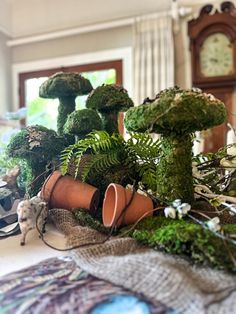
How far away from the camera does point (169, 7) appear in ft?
9.04

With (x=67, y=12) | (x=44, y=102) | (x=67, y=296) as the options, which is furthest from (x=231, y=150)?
(x=67, y=12)

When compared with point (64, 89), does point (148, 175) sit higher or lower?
lower

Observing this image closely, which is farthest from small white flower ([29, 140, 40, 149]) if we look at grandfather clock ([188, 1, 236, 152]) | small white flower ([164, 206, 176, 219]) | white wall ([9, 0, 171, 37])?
white wall ([9, 0, 171, 37])

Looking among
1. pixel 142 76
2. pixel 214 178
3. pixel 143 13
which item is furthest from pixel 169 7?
pixel 214 178

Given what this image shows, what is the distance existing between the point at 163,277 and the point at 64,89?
59cm

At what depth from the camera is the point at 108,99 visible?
0.80 metres

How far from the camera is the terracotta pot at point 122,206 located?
60cm

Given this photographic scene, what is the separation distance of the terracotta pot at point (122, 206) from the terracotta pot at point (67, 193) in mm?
51

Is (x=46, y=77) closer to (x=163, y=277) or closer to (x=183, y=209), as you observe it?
(x=183, y=209)

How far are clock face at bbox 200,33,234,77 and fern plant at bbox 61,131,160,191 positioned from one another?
6.25 ft

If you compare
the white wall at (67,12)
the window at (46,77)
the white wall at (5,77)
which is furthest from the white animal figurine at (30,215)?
the white wall at (5,77)

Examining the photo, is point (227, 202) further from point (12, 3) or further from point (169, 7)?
point (12, 3)

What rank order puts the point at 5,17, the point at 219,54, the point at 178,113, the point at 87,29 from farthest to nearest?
the point at 5,17, the point at 87,29, the point at 219,54, the point at 178,113

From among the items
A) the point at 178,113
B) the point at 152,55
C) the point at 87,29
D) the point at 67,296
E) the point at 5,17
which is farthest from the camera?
the point at 5,17
